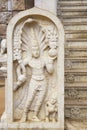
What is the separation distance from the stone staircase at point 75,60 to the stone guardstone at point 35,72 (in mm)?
694

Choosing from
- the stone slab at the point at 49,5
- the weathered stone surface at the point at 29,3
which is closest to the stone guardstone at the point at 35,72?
the stone slab at the point at 49,5

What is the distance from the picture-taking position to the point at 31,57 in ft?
11.8

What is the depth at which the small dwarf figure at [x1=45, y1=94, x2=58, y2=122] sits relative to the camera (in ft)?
11.6

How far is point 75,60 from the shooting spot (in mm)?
4969

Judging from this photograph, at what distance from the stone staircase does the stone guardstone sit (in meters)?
0.69

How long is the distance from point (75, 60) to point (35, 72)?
5.06 ft

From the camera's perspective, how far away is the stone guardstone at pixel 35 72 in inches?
138

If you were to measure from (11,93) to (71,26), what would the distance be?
2.91 metres

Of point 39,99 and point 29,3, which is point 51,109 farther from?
point 29,3

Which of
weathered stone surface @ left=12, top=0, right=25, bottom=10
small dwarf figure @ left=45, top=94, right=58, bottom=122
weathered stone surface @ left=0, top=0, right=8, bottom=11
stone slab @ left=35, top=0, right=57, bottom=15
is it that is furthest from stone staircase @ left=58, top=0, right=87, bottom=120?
weathered stone surface @ left=0, top=0, right=8, bottom=11

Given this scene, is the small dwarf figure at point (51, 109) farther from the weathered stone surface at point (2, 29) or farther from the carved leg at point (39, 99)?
the weathered stone surface at point (2, 29)

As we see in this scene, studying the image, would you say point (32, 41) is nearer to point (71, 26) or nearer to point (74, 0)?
point (71, 26)

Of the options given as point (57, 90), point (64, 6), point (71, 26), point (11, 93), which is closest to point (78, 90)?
point (57, 90)

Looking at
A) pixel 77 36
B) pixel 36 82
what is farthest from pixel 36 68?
pixel 77 36
